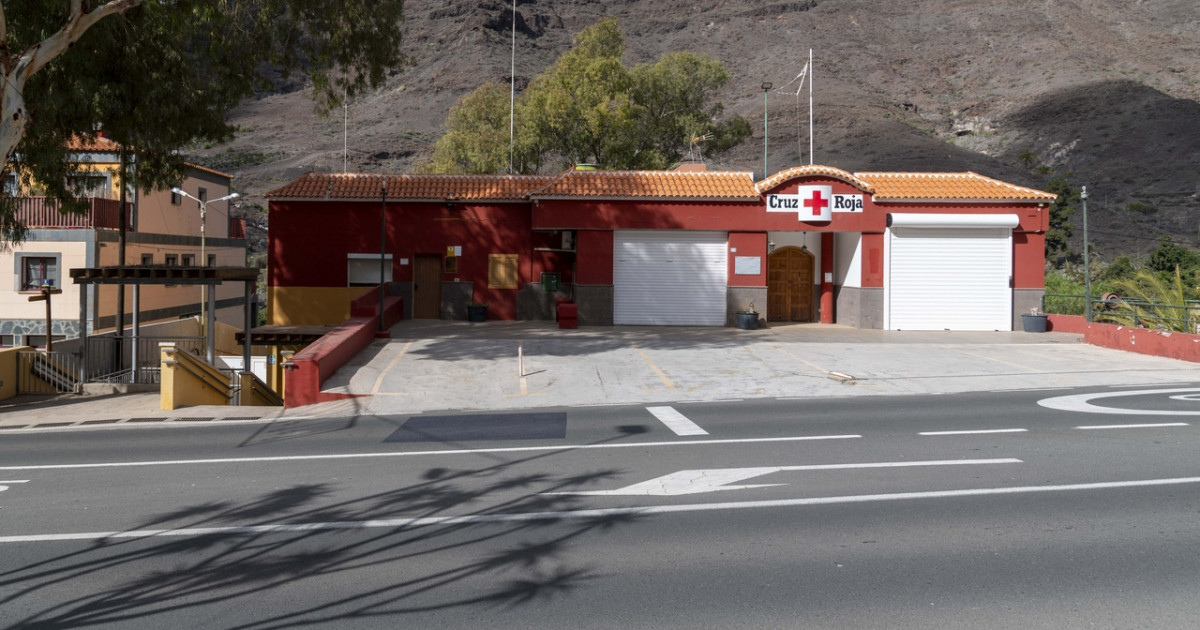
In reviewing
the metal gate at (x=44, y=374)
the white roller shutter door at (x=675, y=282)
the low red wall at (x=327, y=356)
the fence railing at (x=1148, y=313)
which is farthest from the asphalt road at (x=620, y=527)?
the white roller shutter door at (x=675, y=282)

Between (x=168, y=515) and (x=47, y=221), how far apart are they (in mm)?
33701

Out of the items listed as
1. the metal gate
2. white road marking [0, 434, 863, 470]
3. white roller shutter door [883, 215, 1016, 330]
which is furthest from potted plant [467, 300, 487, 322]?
white road marking [0, 434, 863, 470]

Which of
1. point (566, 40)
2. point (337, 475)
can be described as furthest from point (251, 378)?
point (566, 40)

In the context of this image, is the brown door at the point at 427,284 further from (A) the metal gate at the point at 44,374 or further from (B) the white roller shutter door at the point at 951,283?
(B) the white roller shutter door at the point at 951,283

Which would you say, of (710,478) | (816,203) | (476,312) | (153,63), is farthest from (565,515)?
(816,203)

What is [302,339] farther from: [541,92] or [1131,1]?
[1131,1]

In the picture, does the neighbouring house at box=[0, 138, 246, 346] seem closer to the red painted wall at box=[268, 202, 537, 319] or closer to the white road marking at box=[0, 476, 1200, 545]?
the red painted wall at box=[268, 202, 537, 319]

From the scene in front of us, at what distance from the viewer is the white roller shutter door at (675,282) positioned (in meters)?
28.8

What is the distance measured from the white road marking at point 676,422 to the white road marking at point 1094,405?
18.7 feet

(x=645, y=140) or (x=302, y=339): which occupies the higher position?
(x=645, y=140)

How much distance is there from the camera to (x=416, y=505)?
8680 millimetres

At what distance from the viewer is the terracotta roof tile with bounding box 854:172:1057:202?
28219 mm

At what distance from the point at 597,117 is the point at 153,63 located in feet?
84.5

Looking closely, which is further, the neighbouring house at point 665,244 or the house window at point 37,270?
the house window at point 37,270
